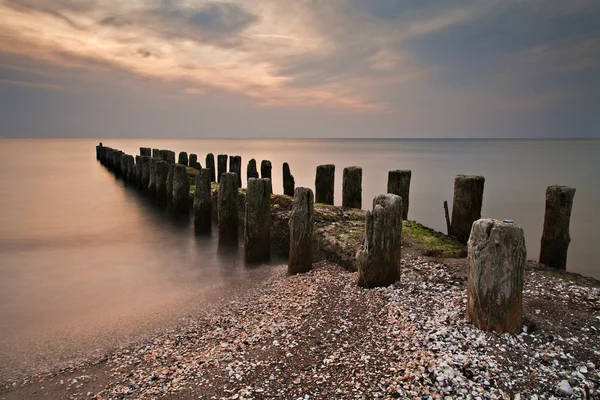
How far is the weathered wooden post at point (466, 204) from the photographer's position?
7.62m

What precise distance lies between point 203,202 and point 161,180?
542 cm

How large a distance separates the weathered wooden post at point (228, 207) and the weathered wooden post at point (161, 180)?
670cm

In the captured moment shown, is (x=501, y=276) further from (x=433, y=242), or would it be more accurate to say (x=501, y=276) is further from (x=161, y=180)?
(x=161, y=180)

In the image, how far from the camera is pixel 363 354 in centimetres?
391

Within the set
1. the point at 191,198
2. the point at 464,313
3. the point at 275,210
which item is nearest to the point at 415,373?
the point at 464,313

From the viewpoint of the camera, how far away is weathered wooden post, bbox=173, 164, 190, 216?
508 inches

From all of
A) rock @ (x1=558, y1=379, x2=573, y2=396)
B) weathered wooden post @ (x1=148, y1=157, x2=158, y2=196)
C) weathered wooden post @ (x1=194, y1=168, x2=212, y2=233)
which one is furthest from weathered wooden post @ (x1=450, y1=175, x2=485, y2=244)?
weathered wooden post @ (x1=148, y1=157, x2=158, y2=196)

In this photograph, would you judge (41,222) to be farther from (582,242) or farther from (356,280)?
(582,242)

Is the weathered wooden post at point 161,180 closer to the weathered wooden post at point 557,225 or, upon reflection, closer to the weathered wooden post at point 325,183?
the weathered wooden post at point 325,183

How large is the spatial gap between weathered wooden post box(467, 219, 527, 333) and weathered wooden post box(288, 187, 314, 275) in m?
3.02

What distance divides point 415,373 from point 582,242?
12059mm

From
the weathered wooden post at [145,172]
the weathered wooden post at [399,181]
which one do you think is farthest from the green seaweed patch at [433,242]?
the weathered wooden post at [145,172]

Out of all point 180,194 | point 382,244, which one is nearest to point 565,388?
point 382,244

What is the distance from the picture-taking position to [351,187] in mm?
9422
